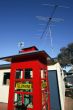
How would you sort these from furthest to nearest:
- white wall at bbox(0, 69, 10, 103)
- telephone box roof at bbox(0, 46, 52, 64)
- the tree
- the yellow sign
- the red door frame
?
the tree, white wall at bbox(0, 69, 10, 103), telephone box roof at bbox(0, 46, 52, 64), the yellow sign, the red door frame

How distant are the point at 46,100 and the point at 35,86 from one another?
49.8 inches

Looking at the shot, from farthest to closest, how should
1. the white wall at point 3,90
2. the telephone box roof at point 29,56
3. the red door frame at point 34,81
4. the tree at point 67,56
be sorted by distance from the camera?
the tree at point 67,56, the white wall at point 3,90, the telephone box roof at point 29,56, the red door frame at point 34,81

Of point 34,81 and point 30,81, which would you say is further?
point 30,81

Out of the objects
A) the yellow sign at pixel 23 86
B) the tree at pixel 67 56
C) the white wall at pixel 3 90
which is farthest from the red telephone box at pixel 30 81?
the tree at pixel 67 56

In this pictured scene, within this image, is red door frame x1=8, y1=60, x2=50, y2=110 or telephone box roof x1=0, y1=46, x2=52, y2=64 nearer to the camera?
red door frame x1=8, y1=60, x2=50, y2=110

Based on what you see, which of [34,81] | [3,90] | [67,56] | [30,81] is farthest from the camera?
[67,56]

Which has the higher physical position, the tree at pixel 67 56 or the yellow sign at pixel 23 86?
the tree at pixel 67 56

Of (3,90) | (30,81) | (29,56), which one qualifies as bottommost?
(3,90)

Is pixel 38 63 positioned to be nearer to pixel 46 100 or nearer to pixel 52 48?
pixel 46 100

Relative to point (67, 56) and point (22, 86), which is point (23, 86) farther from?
point (67, 56)

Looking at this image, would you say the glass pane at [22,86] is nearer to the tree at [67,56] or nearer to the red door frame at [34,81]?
the red door frame at [34,81]

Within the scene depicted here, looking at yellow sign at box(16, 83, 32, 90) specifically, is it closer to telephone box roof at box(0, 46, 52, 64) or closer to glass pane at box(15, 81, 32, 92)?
glass pane at box(15, 81, 32, 92)

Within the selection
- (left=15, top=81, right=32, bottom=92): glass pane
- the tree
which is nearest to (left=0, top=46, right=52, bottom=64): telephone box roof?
(left=15, top=81, right=32, bottom=92): glass pane

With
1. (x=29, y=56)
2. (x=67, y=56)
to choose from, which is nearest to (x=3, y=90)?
(x=29, y=56)
